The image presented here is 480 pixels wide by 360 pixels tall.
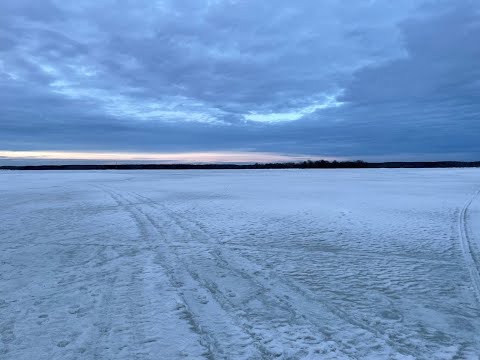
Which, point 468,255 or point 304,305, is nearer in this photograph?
point 304,305

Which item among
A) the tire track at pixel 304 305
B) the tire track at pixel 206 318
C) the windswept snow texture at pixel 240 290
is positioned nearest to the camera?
the tire track at pixel 206 318

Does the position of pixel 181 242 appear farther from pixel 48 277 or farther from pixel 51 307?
pixel 51 307

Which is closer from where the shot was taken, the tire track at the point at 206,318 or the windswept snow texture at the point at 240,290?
the tire track at the point at 206,318

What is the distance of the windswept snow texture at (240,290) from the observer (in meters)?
3.07

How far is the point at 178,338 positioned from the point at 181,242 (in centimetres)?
356

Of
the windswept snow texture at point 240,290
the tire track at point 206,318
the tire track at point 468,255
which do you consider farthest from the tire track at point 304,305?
the tire track at point 468,255

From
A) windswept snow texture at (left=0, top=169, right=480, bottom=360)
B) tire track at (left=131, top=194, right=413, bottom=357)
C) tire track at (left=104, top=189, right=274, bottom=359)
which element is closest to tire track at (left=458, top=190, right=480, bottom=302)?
windswept snow texture at (left=0, top=169, right=480, bottom=360)

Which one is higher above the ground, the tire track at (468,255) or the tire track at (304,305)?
the tire track at (468,255)

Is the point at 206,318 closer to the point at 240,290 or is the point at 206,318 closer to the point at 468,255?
the point at 240,290

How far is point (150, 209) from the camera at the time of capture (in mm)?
10930

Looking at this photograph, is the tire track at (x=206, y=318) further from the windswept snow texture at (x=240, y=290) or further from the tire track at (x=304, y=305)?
the tire track at (x=304, y=305)

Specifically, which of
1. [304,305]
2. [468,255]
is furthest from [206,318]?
[468,255]

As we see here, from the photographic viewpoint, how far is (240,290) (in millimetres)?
4301

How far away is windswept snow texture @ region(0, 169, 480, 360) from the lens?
3068mm
